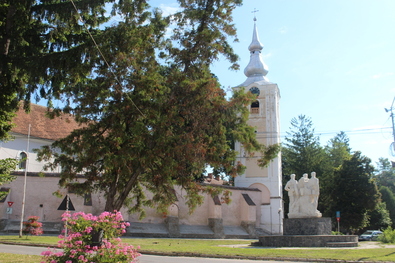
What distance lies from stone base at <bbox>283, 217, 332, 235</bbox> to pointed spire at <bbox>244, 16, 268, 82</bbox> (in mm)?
29644

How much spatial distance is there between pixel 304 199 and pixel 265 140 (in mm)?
23580

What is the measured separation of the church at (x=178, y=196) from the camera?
95.7 feet

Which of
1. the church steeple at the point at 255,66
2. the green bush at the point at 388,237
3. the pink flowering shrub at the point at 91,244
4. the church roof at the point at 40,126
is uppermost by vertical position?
the church steeple at the point at 255,66

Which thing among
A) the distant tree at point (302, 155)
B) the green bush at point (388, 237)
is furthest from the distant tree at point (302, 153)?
the green bush at point (388, 237)

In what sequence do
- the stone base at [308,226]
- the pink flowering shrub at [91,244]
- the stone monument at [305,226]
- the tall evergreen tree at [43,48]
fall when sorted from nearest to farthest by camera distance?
the pink flowering shrub at [91,244], the tall evergreen tree at [43,48], the stone monument at [305,226], the stone base at [308,226]

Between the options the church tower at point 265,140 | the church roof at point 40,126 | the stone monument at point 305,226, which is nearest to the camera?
the stone monument at point 305,226

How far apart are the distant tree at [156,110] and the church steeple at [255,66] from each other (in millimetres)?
36813

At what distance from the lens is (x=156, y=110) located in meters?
13.5

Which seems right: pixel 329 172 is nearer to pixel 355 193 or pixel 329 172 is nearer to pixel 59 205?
pixel 355 193

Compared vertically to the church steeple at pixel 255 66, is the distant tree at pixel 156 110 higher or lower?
lower

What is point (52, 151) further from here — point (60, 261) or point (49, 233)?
point (49, 233)

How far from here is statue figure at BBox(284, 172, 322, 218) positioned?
2438cm

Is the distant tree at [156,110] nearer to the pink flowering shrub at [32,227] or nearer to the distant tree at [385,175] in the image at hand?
the pink flowering shrub at [32,227]

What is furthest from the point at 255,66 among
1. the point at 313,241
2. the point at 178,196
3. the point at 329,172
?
the point at 313,241
